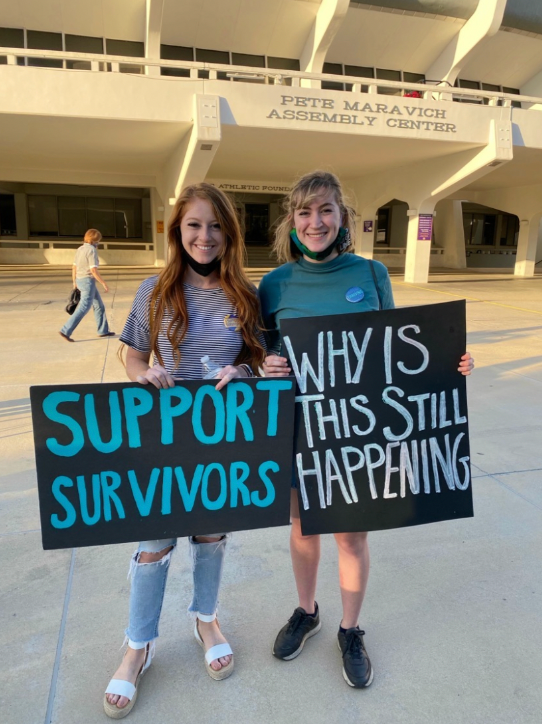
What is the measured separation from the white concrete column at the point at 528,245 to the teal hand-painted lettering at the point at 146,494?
2332 cm

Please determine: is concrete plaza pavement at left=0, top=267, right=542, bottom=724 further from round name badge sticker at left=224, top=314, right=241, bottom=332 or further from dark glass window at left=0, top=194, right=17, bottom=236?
dark glass window at left=0, top=194, right=17, bottom=236

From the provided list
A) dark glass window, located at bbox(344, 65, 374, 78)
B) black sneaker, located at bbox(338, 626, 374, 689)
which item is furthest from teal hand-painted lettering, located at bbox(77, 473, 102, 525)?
dark glass window, located at bbox(344, 65, 374, 78)

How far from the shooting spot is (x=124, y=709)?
1.79 metres

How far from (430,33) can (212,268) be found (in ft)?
63.4

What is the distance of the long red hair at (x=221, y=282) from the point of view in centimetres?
189

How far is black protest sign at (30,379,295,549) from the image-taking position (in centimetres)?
178

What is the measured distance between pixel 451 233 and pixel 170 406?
87.2 ft

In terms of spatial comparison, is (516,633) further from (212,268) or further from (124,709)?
(212,268)

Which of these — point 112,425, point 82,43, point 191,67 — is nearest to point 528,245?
point 191,67

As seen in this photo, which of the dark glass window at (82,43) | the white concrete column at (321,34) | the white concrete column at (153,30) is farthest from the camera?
the dark glass window at (82,43)

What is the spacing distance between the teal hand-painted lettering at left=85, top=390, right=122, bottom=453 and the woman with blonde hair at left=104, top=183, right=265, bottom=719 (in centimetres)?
15

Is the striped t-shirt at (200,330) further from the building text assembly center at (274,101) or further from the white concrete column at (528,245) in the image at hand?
the white concrete column at (528,245)

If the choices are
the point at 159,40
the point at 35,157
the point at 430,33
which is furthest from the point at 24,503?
the point at 430,33

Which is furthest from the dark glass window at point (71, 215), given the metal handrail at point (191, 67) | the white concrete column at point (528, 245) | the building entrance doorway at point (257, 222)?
the white concrete column at point (528, 245)
